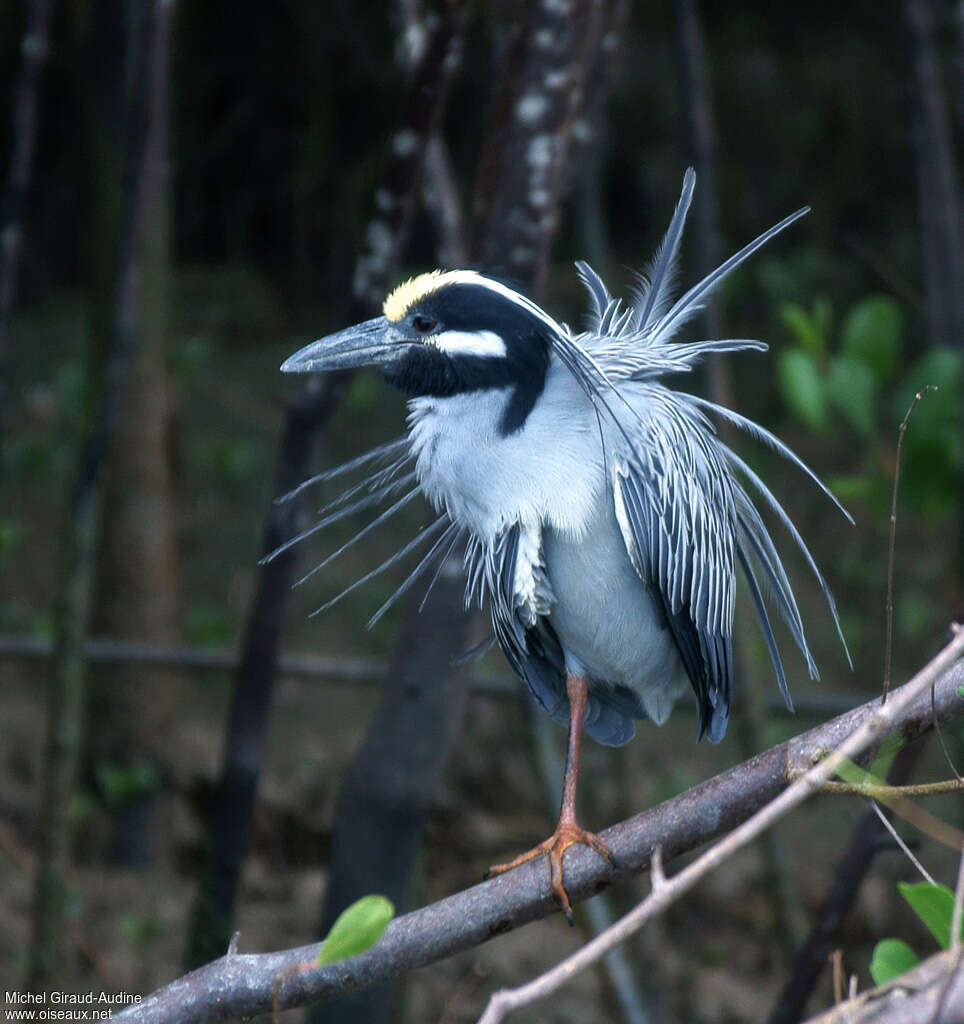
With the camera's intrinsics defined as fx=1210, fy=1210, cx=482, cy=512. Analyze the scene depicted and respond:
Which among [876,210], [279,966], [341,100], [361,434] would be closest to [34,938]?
[279,966]

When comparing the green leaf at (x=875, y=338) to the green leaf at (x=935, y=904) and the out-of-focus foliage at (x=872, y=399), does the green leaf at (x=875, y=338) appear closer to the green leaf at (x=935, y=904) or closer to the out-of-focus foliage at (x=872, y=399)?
the out-of-focus foliage at (x=872, y=399)

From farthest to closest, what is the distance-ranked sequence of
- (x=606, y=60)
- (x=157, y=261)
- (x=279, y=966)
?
(x=157, y=261), (x=606, y=60), (x=279, y=966)

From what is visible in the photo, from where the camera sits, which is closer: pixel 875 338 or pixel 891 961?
pixel 891 961

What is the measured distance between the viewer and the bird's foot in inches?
56.2

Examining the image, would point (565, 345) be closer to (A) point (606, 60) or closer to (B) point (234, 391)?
(A) point (606, 60)

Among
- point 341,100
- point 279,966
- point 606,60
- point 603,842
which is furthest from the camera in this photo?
point 341,100

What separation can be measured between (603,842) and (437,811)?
2.52 meters

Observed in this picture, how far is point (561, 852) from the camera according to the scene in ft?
4.91

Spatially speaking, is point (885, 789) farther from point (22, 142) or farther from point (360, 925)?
point (22, 142)

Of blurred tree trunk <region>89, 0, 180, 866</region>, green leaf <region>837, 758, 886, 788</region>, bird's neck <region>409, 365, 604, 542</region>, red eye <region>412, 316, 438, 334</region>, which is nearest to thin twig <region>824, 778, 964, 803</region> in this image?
green leaf <region>837, 758, 886, 788</region>

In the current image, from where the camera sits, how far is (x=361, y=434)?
4746 mm

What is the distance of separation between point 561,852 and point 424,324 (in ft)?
2.29

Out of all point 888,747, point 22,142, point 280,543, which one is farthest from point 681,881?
point 22,142

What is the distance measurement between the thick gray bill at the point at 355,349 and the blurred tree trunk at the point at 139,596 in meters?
1.90
